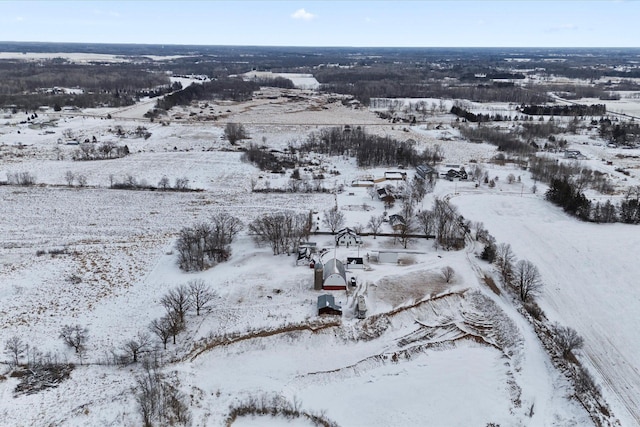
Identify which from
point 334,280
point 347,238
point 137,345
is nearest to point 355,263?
point 334,280

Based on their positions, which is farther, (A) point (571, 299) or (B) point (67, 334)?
(A) point (571, 299)

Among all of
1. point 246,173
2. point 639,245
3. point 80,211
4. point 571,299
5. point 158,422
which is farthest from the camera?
point 246,173

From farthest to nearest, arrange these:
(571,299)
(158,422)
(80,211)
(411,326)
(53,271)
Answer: (80,211)
(53,271)
(571,299)
(411,326)
(158,422)

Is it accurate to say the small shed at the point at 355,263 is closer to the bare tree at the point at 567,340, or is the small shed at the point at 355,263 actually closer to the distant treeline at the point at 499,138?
the bare tree at the point at 567,340

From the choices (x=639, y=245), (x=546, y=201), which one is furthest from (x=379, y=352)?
(x=546, y=201)

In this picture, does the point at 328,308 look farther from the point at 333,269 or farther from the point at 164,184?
the point at 164,184

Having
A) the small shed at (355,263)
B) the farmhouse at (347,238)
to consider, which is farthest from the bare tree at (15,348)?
the farmhouse at (347,238)

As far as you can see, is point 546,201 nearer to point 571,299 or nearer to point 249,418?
point 571,299
